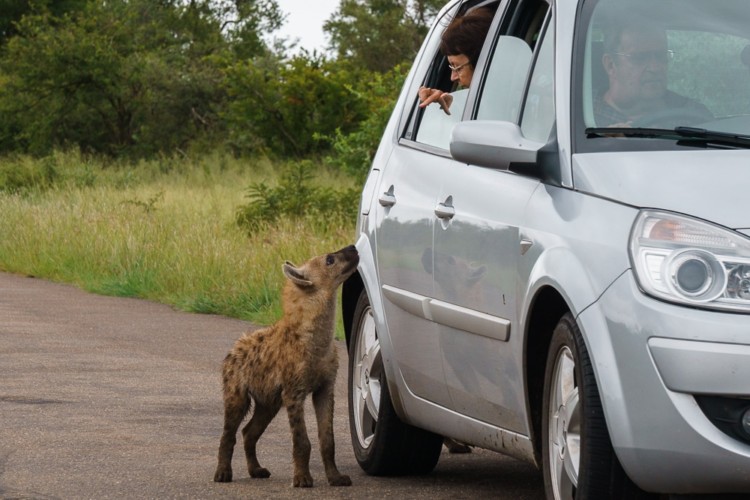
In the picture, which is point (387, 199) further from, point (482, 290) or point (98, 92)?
point (98, 92)

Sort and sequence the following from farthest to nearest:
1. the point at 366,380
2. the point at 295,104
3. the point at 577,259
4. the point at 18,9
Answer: the point at 18,9 → the point at 295,104 → the point at 366,380 → the point at 577,259

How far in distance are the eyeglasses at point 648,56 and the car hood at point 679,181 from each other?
1.69 ft

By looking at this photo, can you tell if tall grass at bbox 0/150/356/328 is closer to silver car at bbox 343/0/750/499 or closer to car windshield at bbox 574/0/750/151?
silver car at bbox 343/0/750/499

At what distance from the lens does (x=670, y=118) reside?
4.73 m

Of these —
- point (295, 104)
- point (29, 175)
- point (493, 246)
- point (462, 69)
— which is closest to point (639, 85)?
point (493, 246)

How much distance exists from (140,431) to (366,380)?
1.40 m

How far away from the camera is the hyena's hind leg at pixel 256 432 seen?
260 inches

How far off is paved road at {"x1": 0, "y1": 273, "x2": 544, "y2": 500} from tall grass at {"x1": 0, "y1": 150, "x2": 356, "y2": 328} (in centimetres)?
203

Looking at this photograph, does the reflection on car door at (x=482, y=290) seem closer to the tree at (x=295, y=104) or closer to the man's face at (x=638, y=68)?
the man's face at (x=638, y=68)

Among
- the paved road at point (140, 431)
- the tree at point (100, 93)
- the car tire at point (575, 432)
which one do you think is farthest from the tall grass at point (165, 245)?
the tree at point (100, 93)

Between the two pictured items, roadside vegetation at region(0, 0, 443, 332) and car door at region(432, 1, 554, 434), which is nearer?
car door at region(432, 1, 554, 434)

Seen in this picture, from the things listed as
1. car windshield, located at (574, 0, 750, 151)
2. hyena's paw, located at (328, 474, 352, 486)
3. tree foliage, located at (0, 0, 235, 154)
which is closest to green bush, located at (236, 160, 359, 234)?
hyena's paw, located at (328, 474, 352, 486)

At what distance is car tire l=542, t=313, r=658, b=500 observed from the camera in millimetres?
4227

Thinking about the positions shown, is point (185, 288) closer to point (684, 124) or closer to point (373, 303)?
point (373, 303)
